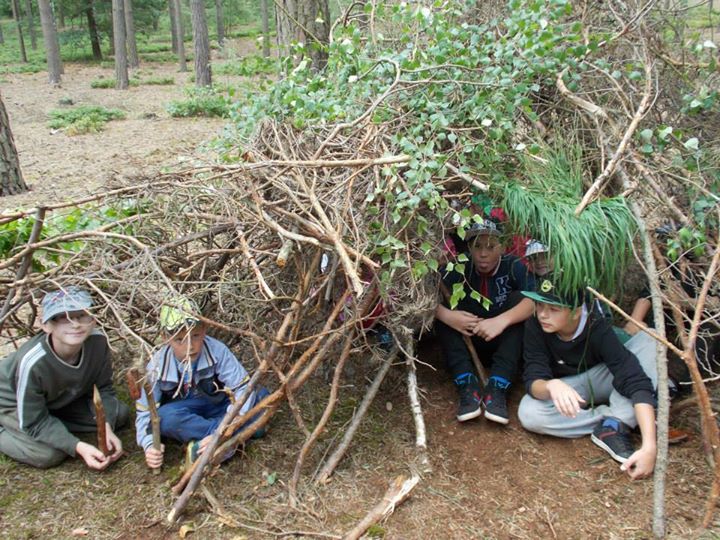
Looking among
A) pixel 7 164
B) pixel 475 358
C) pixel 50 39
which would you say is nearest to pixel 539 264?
pixel 475 358

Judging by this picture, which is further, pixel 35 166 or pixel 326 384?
pixel 35 166

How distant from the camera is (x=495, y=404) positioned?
10.6 feet

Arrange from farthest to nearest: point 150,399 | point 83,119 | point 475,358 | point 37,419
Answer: point 83,119, point 475,358, point 37,419, point 150,399

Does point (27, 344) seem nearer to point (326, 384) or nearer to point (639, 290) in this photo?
point (326, 384)

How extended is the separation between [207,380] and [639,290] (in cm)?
270

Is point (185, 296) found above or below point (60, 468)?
above

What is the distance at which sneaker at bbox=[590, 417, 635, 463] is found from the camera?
2891 millimetres

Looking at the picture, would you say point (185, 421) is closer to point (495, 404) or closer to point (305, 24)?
point (495, 404)

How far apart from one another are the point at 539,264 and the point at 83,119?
10811 millimetres

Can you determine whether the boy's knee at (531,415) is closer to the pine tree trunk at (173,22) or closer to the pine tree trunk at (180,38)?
the pine tree trunk at (180,38)

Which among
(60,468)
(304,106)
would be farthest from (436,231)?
(60,468)

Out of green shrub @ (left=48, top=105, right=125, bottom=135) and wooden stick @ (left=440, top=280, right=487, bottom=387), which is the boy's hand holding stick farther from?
green shrub @ (left=48, top=105, right=125, bottom=135)

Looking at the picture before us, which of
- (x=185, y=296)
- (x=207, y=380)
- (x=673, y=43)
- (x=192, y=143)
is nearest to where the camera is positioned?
(x=185, y=296)

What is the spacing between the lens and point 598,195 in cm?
282
